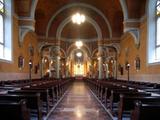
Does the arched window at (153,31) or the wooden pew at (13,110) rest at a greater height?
the arched window at (153,31)

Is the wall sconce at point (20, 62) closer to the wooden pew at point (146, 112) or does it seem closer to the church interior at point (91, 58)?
the church interior at point (91, 58)

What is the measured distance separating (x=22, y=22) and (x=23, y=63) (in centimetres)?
341

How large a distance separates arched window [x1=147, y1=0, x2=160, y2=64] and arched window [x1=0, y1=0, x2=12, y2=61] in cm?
872

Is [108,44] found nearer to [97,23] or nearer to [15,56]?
[97,23]

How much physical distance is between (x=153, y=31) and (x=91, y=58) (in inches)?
1110

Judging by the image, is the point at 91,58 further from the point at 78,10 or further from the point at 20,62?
the point at 20,62

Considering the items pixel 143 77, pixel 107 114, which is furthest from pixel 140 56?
pixel 107 114

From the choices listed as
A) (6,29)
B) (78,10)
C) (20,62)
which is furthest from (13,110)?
(78,10)

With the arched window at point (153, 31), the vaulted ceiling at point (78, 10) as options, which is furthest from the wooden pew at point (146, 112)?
the vaulted ceiling at point (78, 10)

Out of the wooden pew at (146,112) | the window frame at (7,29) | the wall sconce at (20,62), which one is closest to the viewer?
the wooden pew at (146,112)

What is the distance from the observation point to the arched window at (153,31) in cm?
1723

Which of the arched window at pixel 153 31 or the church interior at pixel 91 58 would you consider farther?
the arched window at pixel 153 31

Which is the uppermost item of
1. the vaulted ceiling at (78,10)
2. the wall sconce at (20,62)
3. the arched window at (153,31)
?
the vaulted ceiling at (78,10)

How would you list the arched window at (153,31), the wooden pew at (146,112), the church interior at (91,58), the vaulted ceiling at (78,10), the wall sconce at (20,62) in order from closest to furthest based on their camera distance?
the wooden pew at (146,112)
the church interior at (91,58)
the arched window at (153,31)
the wall sconce at (20,62)
the vaulted ceiling at (78,10)
